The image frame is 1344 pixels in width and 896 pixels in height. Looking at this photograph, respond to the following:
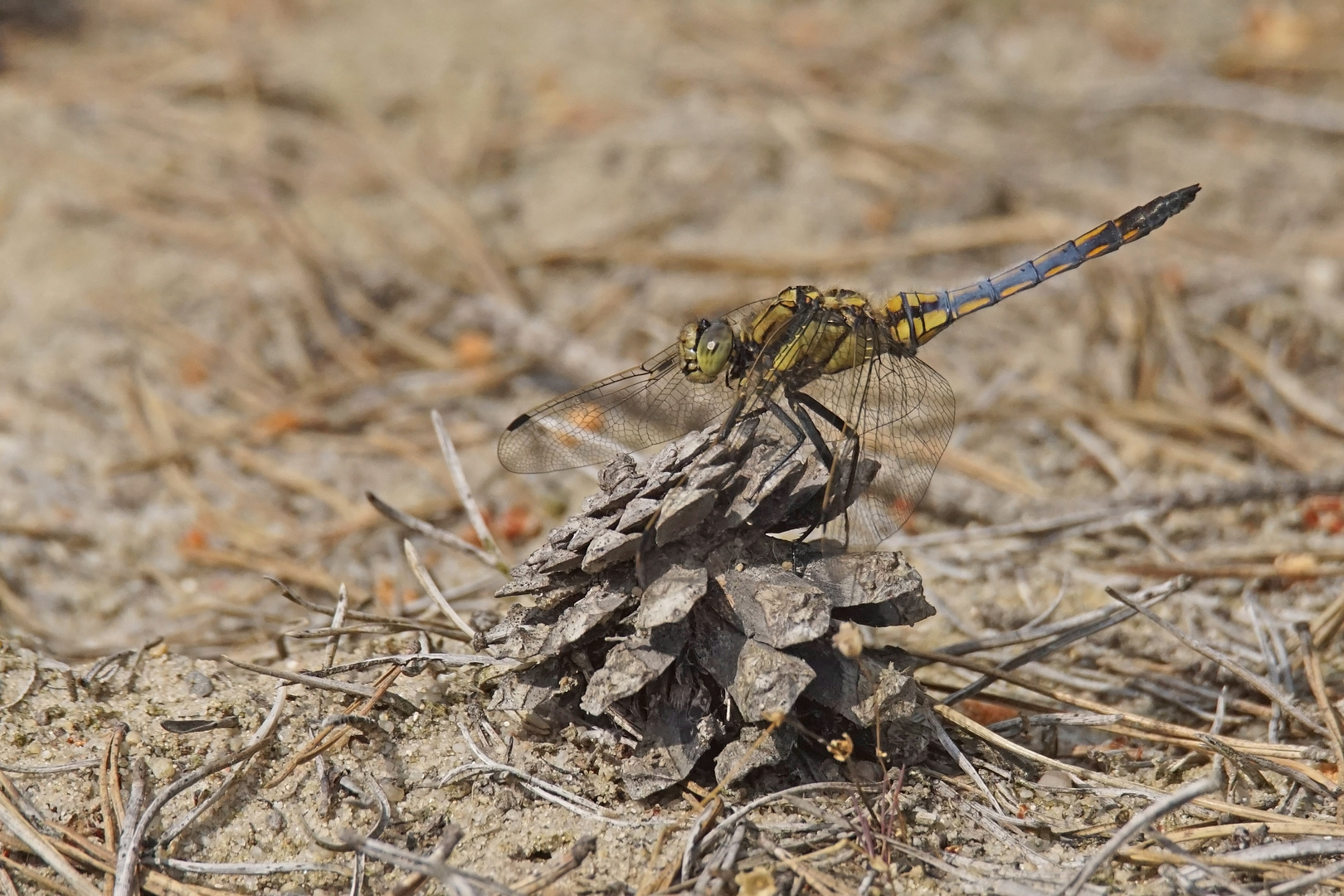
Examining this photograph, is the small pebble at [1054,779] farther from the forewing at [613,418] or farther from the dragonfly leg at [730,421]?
the forewing at [613,418]

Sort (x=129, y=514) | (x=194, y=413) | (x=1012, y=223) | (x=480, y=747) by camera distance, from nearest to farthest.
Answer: (x=480, y=747) → (x=129, y=514) → (x=194, y=413) → (x=1012, y=223)

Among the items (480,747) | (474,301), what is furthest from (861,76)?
(480,747)

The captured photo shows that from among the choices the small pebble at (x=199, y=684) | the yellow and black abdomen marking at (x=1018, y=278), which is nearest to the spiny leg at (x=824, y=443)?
the yellow and black abdomen marking at (x=1018, y=278)

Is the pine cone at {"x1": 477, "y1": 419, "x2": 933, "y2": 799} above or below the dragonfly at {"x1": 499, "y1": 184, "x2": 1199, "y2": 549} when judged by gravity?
below

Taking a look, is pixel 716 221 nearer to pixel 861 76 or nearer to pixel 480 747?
pixel 861 76

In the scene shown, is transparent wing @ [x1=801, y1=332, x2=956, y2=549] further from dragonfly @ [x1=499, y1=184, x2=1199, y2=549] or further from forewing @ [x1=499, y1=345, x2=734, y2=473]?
forewing @ [x1=499, y1=345, x2=734, y2=473]

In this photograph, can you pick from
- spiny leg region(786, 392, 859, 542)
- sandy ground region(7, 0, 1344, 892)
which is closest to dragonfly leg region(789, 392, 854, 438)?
spiny leg region(786, 392, 859, 542)
